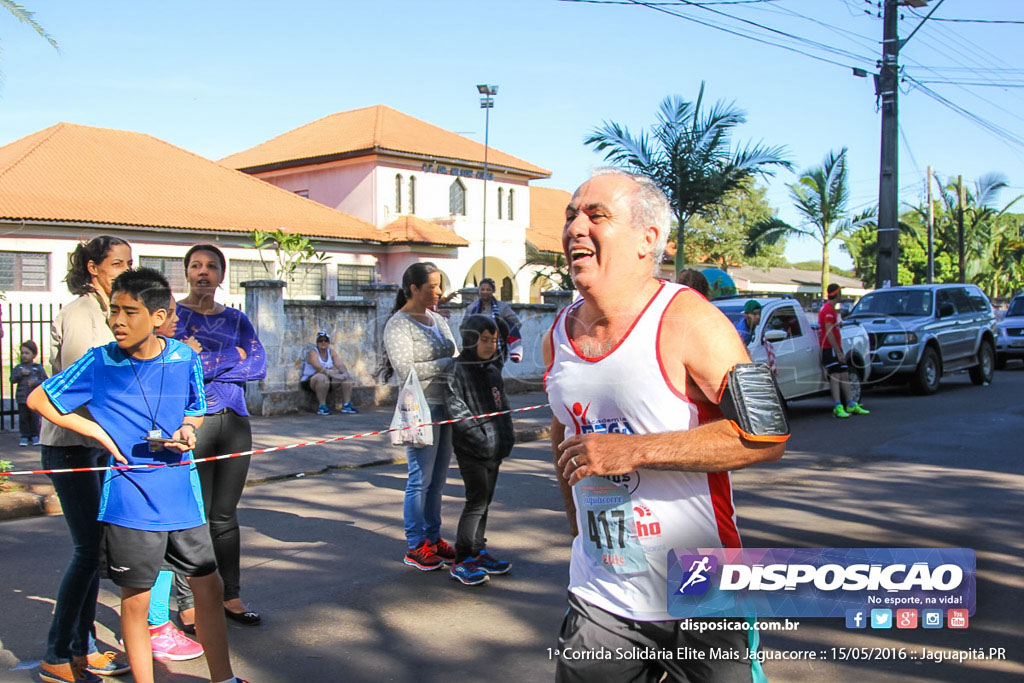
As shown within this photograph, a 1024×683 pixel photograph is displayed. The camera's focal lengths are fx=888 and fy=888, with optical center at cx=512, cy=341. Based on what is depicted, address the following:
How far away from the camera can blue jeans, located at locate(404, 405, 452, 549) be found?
227 inches

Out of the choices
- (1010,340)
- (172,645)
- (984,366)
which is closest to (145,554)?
(172,645)

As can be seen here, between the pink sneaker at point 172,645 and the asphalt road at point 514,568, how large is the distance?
0.13 metres

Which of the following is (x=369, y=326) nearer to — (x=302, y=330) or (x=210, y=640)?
(x=302, y=330)

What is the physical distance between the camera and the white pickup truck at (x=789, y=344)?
12469mm

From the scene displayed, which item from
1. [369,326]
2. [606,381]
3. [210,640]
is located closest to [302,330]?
[369,326]

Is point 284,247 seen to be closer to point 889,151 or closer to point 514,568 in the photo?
point 889,151


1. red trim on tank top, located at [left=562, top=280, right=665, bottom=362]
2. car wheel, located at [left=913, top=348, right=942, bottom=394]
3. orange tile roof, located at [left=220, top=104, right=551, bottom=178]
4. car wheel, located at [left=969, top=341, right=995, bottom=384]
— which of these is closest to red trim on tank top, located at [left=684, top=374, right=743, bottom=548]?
red trim on tank top, located at [left=562, top=280, right=665, bottom=362]

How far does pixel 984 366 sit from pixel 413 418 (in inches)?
621

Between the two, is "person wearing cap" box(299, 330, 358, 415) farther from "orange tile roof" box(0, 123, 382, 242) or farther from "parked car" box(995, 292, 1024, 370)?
"parked car" box(995, 292, 1024, 370)

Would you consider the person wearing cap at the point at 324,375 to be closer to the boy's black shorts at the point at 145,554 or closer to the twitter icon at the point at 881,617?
the boy's black shorts at the point at 145,554

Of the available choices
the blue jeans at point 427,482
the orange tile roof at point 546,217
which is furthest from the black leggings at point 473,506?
the orange tile roof at point 546,217

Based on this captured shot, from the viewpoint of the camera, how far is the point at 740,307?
13031mm

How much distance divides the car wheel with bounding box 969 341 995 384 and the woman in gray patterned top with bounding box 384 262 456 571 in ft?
49.9

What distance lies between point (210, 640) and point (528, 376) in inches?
564
